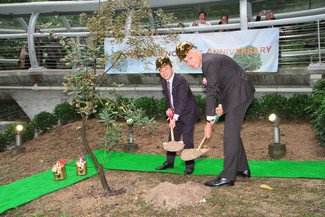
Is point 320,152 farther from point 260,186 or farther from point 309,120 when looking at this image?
point 260,186

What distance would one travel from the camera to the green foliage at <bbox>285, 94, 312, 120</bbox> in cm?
905

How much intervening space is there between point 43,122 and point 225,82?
7267 mm

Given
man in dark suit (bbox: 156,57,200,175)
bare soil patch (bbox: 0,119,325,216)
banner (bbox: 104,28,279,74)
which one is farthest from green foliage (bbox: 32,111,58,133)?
man in dark suit (bbox: 156,57,200,175)

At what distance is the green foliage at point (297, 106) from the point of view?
9.05 metres

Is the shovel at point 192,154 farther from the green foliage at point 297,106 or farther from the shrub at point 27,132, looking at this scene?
the shrub at point 27,132

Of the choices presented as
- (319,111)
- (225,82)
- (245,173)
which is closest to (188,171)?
(245,173)

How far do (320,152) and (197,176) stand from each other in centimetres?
275

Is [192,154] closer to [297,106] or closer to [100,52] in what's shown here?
[100,52]

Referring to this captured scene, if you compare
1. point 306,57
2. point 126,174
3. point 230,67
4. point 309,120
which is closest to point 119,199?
point 126,174

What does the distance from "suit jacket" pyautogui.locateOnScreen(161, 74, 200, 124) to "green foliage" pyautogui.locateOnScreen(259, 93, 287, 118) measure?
11.5 ft

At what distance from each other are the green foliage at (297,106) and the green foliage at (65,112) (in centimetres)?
617

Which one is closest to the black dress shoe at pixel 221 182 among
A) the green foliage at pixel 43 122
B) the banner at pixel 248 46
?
the banner at pixel 248 46

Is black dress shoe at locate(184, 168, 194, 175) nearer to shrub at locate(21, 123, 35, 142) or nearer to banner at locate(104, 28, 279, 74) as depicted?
banner at locate(104, 28, 279, 74)

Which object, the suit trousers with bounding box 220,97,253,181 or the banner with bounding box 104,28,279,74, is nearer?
the suit trousers with bounding box 220,97,253,181
